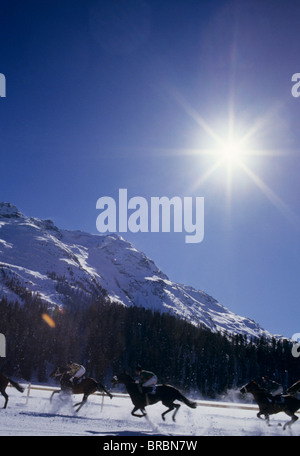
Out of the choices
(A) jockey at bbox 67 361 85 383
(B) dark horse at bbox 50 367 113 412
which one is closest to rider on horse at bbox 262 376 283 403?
(B) dark horse at bbox 50 367 113 412

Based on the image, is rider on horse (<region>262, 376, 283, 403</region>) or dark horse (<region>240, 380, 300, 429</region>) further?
rider on horse (<region>262, 376, 283, 403</region>)

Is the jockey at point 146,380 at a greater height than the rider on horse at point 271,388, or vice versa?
the jockey at point 146,380

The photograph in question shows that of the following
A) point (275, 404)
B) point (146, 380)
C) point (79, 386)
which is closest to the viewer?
point (146, 380)

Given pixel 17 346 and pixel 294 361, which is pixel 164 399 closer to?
pixel 17 346

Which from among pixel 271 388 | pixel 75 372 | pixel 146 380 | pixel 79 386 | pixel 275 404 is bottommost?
pixel 275 404

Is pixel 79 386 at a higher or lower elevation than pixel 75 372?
lower

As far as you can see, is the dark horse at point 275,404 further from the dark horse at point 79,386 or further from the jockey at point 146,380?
the dark horse at point 79,386

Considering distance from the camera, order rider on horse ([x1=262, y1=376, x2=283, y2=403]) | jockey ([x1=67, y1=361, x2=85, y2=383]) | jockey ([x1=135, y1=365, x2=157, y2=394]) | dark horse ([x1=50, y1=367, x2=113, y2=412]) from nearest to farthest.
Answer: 1. jockey ([x1=135, y1=365, x2=157, y2=394])
2. rider on horse ([x1=262, y1=376, x2=283, y2=403])
3. dark horse ([x1=50, y1=367, x2=113, y2=412])
4. jockey ([x1=67, y1=361, x2=85, y2=383])

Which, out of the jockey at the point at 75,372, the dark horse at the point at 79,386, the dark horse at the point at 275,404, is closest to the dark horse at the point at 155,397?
the dark horse at the point at 79,386

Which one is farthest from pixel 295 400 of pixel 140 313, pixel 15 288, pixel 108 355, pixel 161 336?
pixel 15 288

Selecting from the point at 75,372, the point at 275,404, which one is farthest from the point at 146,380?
the point at 275,404

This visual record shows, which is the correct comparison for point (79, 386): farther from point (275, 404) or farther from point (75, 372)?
point (275, 404)

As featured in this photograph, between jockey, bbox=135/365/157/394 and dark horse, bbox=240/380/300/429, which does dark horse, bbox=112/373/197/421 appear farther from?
dark horse, bbox=240/380/300/429

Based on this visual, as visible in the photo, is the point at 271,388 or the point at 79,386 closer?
the point at 271,388
